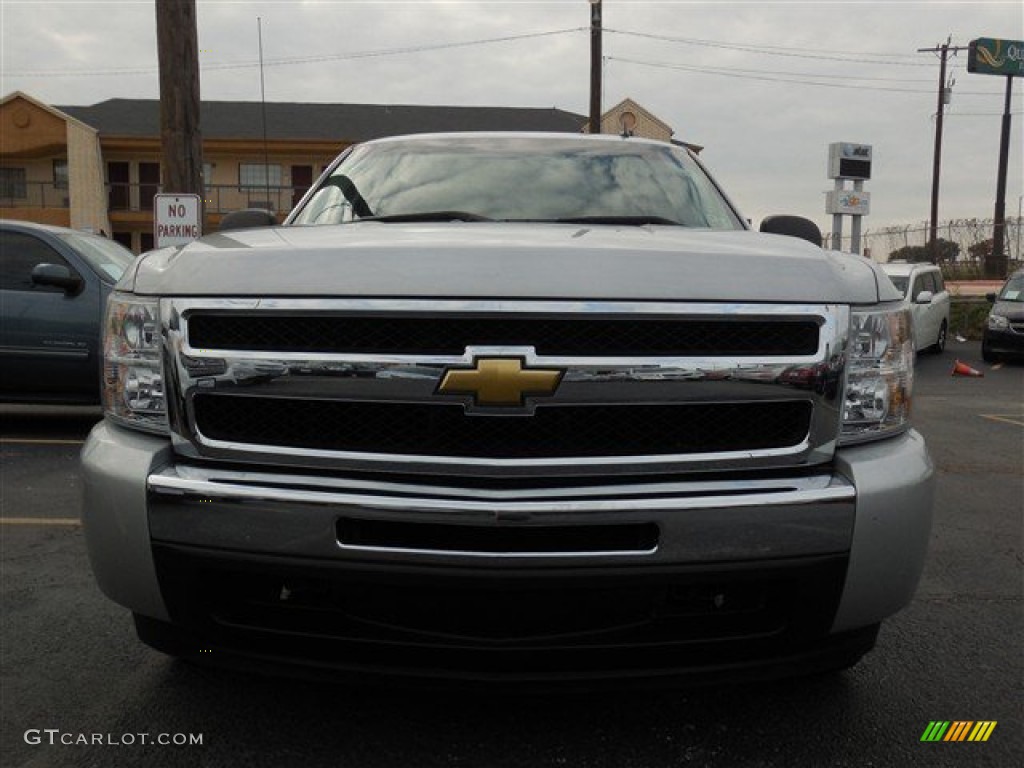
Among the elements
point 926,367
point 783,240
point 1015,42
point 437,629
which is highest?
point 1015,42

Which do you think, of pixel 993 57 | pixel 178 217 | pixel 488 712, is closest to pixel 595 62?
pixel 178 217

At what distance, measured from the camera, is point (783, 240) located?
277cm

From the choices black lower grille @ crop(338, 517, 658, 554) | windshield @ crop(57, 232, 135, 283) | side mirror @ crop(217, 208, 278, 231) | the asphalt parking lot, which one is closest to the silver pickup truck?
black lower grille @ crop(338, 517, 658, 554)

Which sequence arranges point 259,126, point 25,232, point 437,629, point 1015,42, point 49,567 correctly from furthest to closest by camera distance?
point 259,126, point 1015,42, point 25,232, point 49,567, point 437,629

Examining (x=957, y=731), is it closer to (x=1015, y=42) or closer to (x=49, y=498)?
(x=49, y=498)

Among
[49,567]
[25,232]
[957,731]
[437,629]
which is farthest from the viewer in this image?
[25,232]

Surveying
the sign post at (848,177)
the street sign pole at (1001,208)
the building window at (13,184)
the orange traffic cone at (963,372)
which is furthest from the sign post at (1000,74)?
the building window at (13,184)

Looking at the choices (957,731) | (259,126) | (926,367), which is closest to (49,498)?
(957,731)

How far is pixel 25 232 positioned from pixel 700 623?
24.1 ft

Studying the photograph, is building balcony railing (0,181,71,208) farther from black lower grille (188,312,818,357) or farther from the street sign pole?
black lower grille (188,312,818,357)

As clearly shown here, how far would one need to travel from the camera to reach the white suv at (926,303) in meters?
16.5

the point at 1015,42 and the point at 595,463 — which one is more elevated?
the point at 1015,42

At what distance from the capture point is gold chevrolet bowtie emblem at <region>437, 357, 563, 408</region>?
2094mm

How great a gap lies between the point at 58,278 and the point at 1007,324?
1518 cm
